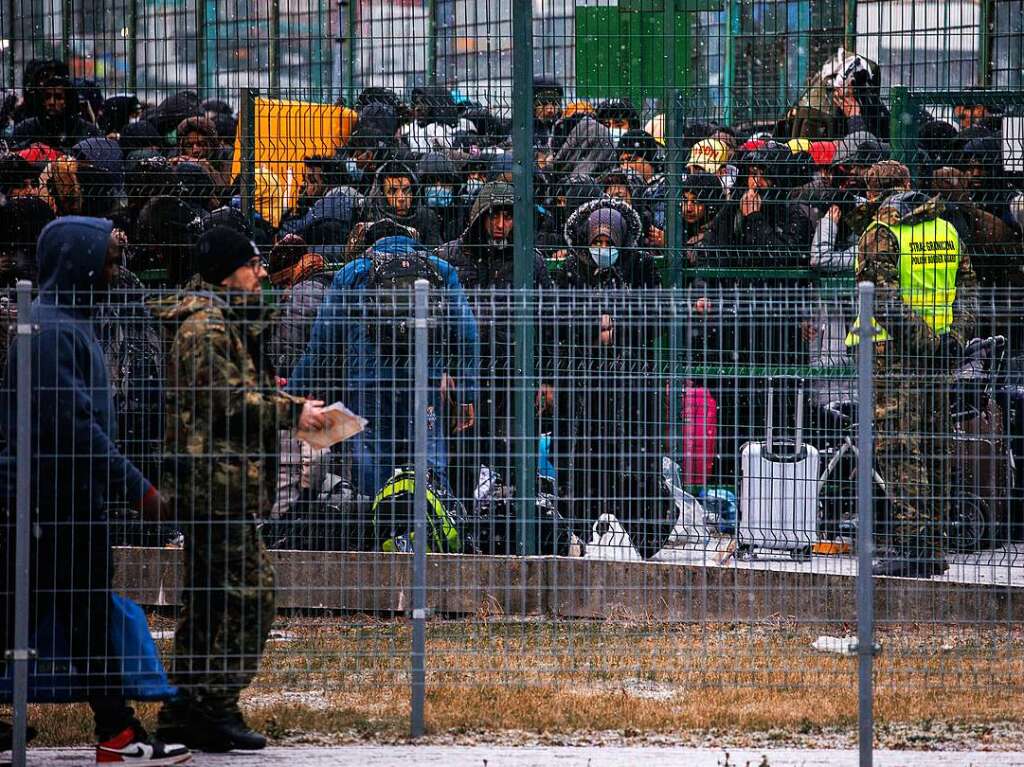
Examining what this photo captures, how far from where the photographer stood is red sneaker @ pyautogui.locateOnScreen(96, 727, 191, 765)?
6758 millimetres

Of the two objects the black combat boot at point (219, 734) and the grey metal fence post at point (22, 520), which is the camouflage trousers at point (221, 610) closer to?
the black combat boot at point (219, 734)

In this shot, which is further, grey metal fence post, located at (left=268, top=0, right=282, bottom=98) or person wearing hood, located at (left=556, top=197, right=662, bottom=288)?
grey metal fence post, located at (left=268, top=0, right=282, bottom=98)

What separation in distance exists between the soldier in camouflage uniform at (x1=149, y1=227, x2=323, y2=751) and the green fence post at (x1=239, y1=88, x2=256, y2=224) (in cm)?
374

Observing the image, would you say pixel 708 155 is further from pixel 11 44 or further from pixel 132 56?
pixel 11 44

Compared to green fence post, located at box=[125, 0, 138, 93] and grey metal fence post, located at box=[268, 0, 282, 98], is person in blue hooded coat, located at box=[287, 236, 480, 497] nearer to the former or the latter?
grey metal fence post, located at box=[268, 0, 282, 98]

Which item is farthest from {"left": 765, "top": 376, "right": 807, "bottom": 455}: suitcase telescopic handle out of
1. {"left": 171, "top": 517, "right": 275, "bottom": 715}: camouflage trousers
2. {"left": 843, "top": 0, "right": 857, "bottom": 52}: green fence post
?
{"left": 843, "top": 0, "right": 857, "bottom": 52}: green fence post

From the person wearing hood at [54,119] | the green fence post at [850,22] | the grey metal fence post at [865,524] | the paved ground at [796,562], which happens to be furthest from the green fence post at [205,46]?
the grey metal fence post at [865,524]

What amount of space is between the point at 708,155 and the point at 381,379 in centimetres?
406

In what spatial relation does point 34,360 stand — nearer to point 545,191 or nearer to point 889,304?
point 889,304

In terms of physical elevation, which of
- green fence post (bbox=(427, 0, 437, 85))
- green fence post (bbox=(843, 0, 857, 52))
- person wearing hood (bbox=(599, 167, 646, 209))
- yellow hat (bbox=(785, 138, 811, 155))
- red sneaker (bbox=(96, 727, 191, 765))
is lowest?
red sneaker (bbox=(96, 727, 191, 765))

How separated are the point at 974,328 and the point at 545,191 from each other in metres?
3.08

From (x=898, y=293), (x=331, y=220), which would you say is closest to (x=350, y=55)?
(x=331, y=220)

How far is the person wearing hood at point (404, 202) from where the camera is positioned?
10547 mm

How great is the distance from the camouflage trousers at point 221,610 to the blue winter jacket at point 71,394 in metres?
0.37
